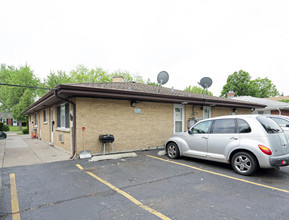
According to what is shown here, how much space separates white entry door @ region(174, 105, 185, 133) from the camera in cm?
1010

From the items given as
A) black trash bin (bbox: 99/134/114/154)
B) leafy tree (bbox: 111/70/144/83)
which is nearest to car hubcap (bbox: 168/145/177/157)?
black trash bin (bbox: 99/134/114/154)

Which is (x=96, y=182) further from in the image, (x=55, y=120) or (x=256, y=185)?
(x=55, y=120)

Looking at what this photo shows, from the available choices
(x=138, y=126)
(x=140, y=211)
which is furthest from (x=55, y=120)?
(x=140, y=211)

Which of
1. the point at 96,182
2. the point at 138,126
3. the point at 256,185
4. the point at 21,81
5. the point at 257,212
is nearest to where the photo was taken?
the point at 257,212

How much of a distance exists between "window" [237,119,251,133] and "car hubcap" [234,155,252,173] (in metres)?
0.73

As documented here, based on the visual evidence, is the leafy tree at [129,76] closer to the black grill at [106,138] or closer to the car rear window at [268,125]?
the black grill at [106,138]

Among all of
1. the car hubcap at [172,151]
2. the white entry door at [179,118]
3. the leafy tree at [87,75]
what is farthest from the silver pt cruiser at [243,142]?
the leafy tree at [87,75]

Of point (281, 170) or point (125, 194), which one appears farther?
point (281, 170)

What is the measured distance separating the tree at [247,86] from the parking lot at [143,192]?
45552 millimetres

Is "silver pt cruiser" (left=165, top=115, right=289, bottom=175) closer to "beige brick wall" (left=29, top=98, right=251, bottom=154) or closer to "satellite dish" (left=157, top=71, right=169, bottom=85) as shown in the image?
"beige brick wall" (left=29, top=98, right=251, bottom=154)

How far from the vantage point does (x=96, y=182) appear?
4.45m

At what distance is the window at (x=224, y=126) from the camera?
5.27m

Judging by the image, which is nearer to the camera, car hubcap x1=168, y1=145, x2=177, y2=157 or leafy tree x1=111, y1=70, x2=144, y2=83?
car hubcap x1=168, y1=145, x2=177, y2=157

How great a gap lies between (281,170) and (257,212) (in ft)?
11.2
